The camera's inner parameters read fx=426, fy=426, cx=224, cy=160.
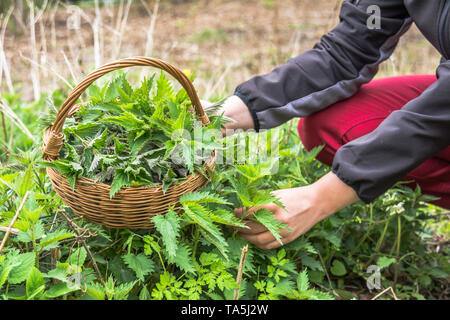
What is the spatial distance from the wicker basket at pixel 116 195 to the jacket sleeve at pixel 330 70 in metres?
0.49

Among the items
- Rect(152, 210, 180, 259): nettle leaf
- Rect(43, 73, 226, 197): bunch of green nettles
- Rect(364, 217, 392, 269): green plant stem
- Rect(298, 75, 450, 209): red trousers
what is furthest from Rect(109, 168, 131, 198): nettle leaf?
Rect(364, 217, 392, 269): green plant stem

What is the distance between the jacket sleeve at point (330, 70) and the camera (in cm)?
163

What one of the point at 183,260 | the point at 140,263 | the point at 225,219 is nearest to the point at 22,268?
the point at 140,263

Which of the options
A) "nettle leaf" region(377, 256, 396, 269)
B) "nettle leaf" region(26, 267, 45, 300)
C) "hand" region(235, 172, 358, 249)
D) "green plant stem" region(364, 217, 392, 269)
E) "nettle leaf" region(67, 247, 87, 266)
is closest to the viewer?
"nettle leaf" region(26, 267, 45, 300)

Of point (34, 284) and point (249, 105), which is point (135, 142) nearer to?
point (34, 284)

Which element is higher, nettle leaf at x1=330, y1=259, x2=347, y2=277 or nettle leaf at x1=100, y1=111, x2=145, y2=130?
nettle leaf at x1=100, y1=111, x2=145, y2=130


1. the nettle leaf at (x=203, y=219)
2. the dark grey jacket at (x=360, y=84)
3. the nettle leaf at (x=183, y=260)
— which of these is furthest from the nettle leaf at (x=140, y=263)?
the dark grey jacket at (x=360, y=84)

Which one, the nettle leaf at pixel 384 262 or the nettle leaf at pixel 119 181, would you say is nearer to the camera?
the nettle leaf at pixel 119 181

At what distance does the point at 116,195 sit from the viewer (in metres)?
1.11

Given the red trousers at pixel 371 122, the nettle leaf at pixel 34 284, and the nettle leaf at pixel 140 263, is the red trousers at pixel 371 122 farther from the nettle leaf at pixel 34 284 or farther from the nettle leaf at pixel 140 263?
the nettle leaf at pixel 34 284

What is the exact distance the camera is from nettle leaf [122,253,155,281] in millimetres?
1174

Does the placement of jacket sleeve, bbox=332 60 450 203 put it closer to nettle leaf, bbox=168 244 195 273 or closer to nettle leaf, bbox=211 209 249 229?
nettle leaf, bbox=211 209 249 229

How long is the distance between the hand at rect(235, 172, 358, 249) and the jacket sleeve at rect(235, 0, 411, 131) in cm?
44
